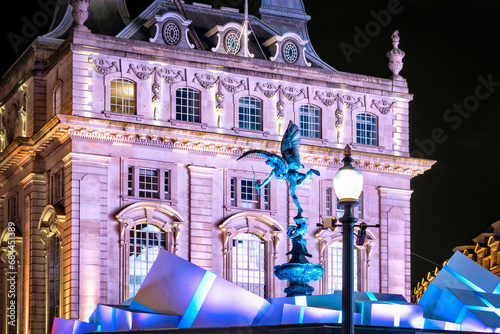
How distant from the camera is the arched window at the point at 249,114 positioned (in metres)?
68.3

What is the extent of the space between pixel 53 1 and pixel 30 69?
6269mm

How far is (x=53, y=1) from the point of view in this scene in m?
73.0

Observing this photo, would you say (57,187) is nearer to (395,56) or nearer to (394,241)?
(394,241)

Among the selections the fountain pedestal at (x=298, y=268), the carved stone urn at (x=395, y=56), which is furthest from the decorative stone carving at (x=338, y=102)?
the fountain pedestal at (x=298, y=268)

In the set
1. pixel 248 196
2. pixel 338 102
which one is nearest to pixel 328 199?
pixel 248 196

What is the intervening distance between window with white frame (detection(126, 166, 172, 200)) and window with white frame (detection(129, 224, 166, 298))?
5.64 ft

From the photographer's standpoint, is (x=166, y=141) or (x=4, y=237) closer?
(x=166, y=141)

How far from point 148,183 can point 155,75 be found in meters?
5.92

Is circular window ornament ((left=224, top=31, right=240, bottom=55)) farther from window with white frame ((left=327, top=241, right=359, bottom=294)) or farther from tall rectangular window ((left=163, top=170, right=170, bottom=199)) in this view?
window with white frame ((left=327, top=241, right=359, bottom=294))

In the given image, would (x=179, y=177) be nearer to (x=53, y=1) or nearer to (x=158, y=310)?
(x=53, y=1)

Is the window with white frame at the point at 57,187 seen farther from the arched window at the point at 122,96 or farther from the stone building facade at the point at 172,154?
the arched window at the point at 122,96

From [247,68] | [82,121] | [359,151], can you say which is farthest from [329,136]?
[82,121]

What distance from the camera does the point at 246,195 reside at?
67.7 m

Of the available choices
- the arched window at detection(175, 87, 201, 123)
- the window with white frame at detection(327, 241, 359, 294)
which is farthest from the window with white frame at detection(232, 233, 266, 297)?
the arched window at detection(175, 87, 201, 123)
